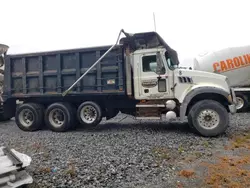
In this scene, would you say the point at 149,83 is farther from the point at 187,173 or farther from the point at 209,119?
the point at 187,173

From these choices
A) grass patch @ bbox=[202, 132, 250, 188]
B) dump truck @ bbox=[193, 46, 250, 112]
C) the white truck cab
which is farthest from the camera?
dump truck @ bbox=[193, 46, 250, 112]

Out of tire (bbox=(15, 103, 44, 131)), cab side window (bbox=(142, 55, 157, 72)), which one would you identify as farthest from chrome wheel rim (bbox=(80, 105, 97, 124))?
cab side window (bbox=(142, 55, 157, 72))

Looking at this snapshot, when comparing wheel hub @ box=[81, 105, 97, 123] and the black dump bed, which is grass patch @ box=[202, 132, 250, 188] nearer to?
the black dump bed

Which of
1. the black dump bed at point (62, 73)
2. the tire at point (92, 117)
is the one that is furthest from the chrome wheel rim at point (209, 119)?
the tire at point (92, 117)

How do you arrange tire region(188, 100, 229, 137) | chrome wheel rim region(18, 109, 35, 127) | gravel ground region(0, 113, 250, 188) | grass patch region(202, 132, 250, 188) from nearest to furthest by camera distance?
grass patch region(202, 132, 250, 188) → gravel ground region(0, 113, 250, 188) → tire region(188, 100, 229, 137) → chrome wheel rim region(18, 109, 35, 127)

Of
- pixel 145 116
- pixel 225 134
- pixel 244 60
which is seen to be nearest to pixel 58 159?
pixel 145 116

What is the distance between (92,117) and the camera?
6.85 m

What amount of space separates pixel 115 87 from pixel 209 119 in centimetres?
285

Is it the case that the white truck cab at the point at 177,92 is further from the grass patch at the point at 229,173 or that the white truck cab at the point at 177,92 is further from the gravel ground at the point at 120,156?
the grass patch at the point at 229,173

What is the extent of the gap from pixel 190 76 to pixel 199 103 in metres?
0.83

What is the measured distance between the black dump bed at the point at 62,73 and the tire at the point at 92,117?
41 centimetres

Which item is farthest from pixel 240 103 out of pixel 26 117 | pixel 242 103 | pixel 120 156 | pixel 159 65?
pixel 26 117

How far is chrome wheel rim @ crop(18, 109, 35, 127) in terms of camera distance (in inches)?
287

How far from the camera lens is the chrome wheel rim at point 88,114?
679cm
